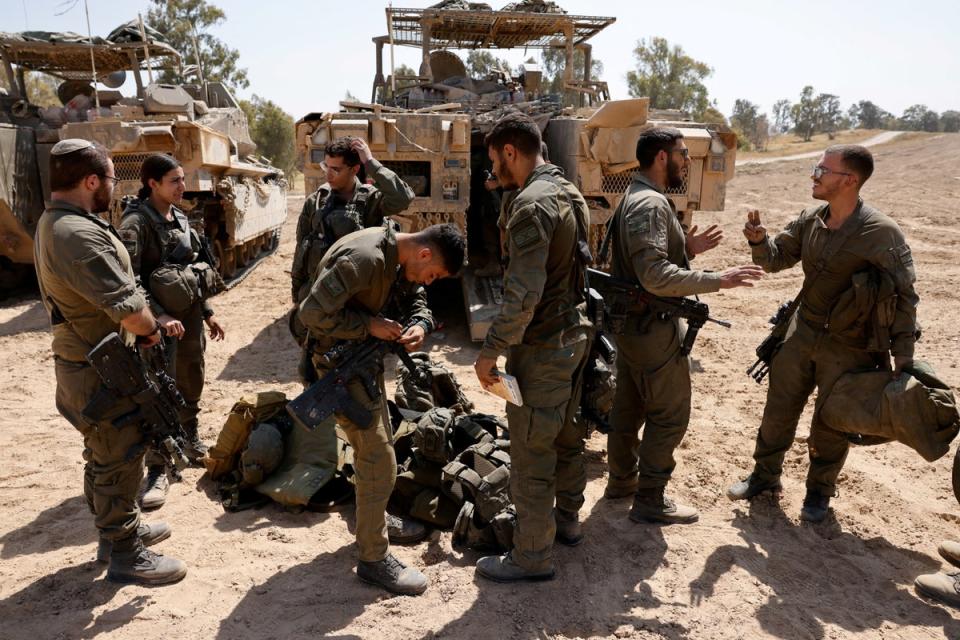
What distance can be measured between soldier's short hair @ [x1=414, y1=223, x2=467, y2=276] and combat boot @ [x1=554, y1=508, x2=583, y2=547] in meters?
1.45

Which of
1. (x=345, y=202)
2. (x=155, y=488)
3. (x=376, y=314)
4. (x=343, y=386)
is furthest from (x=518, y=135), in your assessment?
(x=155, y=488)

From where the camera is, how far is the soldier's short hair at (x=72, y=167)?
2.95 m

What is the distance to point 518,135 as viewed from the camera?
3.06 m

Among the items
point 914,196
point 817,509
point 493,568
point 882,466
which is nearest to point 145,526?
point 493,568

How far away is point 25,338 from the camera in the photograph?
25.1ft

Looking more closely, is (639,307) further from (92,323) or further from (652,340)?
(92,323)

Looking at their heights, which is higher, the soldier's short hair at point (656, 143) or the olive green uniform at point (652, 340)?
the soldier's short hair at point (656, 143)

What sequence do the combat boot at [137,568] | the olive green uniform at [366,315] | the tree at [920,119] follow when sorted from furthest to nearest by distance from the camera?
1. the tree at [920,119]
2. the combat boot at [137,568]
3. the olive green uniform at [366,315]

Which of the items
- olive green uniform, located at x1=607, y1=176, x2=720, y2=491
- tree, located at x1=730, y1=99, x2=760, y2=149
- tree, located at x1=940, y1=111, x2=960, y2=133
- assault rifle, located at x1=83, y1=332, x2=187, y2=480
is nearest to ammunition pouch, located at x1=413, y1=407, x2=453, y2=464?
olive green uniform, located at x1=607, y1=176, x2=720, y2=491

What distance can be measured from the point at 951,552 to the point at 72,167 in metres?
4.29

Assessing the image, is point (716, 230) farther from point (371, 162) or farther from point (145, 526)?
point (145, 526)

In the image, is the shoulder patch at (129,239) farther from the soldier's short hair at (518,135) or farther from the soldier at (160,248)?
the soldier's short hair at (518,135)

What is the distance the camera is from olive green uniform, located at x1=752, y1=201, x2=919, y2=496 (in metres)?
3.46

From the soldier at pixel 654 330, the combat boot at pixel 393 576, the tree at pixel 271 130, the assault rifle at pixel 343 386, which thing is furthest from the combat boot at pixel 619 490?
the tree at pixel 271 130
